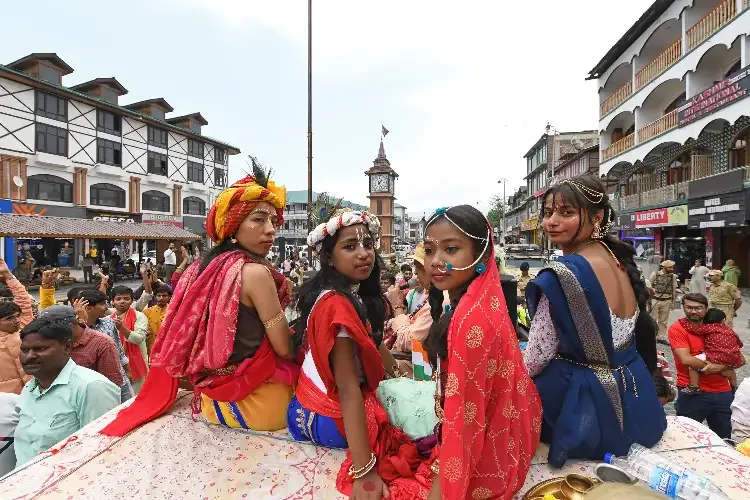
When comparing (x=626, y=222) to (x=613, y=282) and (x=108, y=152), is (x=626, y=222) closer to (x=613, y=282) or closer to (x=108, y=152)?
(x=613, y=282)

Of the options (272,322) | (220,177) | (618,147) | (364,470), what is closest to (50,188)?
(220,177)

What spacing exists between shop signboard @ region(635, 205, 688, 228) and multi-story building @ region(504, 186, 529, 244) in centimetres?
3287

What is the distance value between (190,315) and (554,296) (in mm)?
1771

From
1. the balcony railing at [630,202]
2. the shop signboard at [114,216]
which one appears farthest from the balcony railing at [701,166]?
the shop signboard at [114,216]

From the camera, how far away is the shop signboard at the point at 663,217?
15.1 metres

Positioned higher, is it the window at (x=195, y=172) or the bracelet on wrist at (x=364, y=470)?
the window at (x=195, y=172)

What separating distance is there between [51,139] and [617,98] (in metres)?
30.5

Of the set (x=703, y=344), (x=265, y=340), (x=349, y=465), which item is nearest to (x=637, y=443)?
(x=349, y=465)

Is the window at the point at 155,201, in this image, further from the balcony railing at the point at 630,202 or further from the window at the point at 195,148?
the balcony railing at the point at 630,202

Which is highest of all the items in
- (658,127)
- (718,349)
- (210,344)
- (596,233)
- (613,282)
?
(658,127)

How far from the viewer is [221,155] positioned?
36219 millimetres

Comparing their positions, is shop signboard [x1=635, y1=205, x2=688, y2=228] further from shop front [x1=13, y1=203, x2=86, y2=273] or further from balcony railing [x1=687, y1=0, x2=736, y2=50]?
shop front [x1=13, y1=203, x2=86, y2=273]

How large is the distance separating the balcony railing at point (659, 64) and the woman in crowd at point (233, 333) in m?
18.8

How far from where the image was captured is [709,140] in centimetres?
1522
